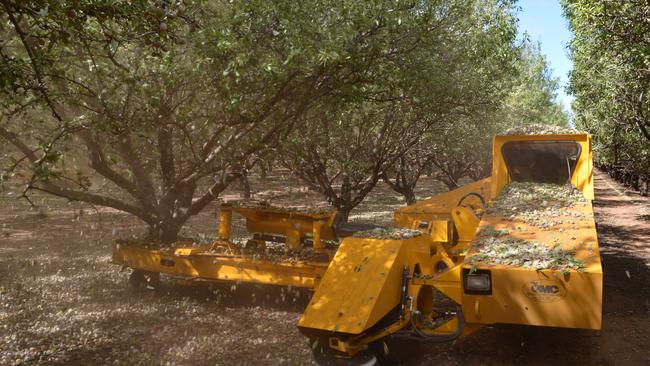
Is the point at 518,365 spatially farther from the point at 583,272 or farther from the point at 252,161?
the point at 252,161

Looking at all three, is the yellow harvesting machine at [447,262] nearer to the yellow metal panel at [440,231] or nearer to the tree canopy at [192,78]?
the yellow metal panel at [440,231]

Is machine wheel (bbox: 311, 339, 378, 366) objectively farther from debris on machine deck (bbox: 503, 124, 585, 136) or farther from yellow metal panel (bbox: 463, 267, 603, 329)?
debris on machine deck (bbox: 503, 124, 585, 136)

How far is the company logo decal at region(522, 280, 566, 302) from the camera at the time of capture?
5.29 meters

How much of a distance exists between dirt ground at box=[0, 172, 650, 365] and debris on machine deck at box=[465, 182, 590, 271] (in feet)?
4.89

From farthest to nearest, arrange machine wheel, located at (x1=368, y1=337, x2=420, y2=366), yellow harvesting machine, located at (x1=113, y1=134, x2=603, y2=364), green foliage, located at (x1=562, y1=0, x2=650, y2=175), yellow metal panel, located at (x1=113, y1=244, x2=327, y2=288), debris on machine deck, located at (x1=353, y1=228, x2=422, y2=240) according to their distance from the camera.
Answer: green foliage, located at (x1=562, y1=0, x2=650, y2=175) → yellow metal panel, located at (x1=113, y1=244, x2=327, y2=288) → debris on machine deck, located at (x1=353, y1=228, x2=422, y2=240) → machine wheel, located at (x1=368, y1=337, x2=420, y2=366) → yellow harvesting machine, located at (x1=113, y1=134, x2=603, y2=364)

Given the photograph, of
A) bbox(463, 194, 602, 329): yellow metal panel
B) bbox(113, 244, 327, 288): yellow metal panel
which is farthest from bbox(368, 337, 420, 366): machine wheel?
bbox(113, 244, 327, 288): yellow metal panel

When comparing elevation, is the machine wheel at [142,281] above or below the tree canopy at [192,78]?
below

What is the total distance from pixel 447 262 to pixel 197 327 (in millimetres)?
3763

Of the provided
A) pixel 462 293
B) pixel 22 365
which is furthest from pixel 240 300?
pixel 462 293

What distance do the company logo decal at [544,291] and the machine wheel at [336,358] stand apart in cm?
174

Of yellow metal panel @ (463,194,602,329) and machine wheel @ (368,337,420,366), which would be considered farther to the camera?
machine wheel @ (368,337,420,366)

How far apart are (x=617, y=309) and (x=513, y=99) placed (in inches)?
991

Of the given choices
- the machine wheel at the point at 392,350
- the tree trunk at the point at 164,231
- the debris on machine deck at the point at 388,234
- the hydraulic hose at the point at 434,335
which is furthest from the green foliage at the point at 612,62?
the tree trunk at the point at 164,231

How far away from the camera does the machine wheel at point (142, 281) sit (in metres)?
9.94
